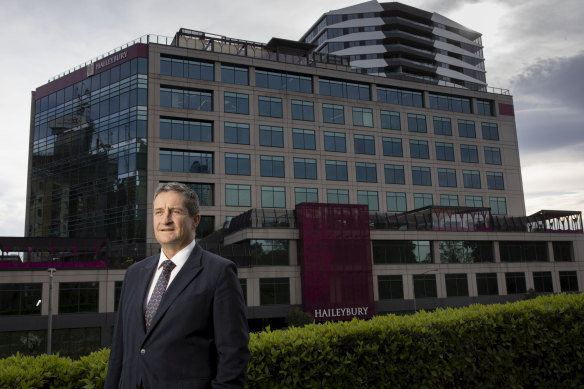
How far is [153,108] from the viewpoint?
50.3m

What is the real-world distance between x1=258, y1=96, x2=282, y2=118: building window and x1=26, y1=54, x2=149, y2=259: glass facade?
Answer: 12170mm

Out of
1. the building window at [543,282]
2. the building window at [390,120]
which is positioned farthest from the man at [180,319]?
the building window at [390,120]

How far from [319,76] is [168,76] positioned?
57.6 ft

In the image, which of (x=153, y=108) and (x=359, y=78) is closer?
(x=153, y=108)

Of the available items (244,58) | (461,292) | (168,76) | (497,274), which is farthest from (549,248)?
(168,76)

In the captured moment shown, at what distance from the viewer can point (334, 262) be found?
4478 centimetres

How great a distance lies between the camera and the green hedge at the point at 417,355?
276 inches

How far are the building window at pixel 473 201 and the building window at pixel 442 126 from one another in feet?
28.3

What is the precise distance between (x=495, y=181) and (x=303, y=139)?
2669 centimetres

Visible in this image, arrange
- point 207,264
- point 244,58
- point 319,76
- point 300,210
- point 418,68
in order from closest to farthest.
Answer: point 207,264 < point 300,210 < point 244,58 < point 319,76 < point 418,68

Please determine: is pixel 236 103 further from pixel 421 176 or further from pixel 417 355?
pixel 417 355

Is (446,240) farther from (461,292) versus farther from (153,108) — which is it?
(153,108)

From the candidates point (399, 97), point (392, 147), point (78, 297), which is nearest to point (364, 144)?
point (392, 147)

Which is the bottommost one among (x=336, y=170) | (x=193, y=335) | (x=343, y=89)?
(x=193, y=335)
